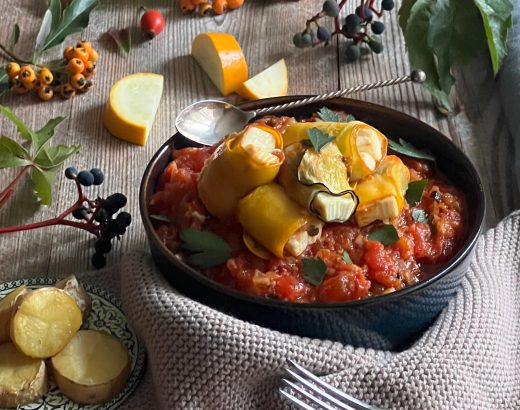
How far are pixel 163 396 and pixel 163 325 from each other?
0.42 feet

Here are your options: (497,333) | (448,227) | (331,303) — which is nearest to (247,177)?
(331,303)

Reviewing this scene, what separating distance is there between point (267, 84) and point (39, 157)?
28.6 inches

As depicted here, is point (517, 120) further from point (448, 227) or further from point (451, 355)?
point (451, 355)

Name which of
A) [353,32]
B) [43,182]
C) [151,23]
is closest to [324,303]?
[43,182]

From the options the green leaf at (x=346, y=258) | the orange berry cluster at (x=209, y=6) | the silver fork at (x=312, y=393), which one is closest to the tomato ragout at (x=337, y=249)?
the green leaf at (x=346, y=258)

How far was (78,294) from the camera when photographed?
1741mm

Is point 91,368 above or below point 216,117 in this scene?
below

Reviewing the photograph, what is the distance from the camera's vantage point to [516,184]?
7.25 ft

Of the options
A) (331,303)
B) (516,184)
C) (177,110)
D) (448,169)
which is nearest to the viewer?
(331,303)

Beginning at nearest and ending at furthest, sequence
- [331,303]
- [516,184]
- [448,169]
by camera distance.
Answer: [331,303] < [448,169] < [516,184]

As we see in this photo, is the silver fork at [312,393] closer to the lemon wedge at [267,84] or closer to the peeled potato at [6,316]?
the peeled potato at [6,316]

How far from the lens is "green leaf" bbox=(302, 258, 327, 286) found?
5.16 ft

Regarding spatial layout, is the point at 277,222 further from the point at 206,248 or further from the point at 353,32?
the point at 353,32

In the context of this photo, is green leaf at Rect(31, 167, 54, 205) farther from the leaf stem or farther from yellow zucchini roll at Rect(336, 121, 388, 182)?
yellow zucchini roll at Rect(336, 121, 388, 182)
